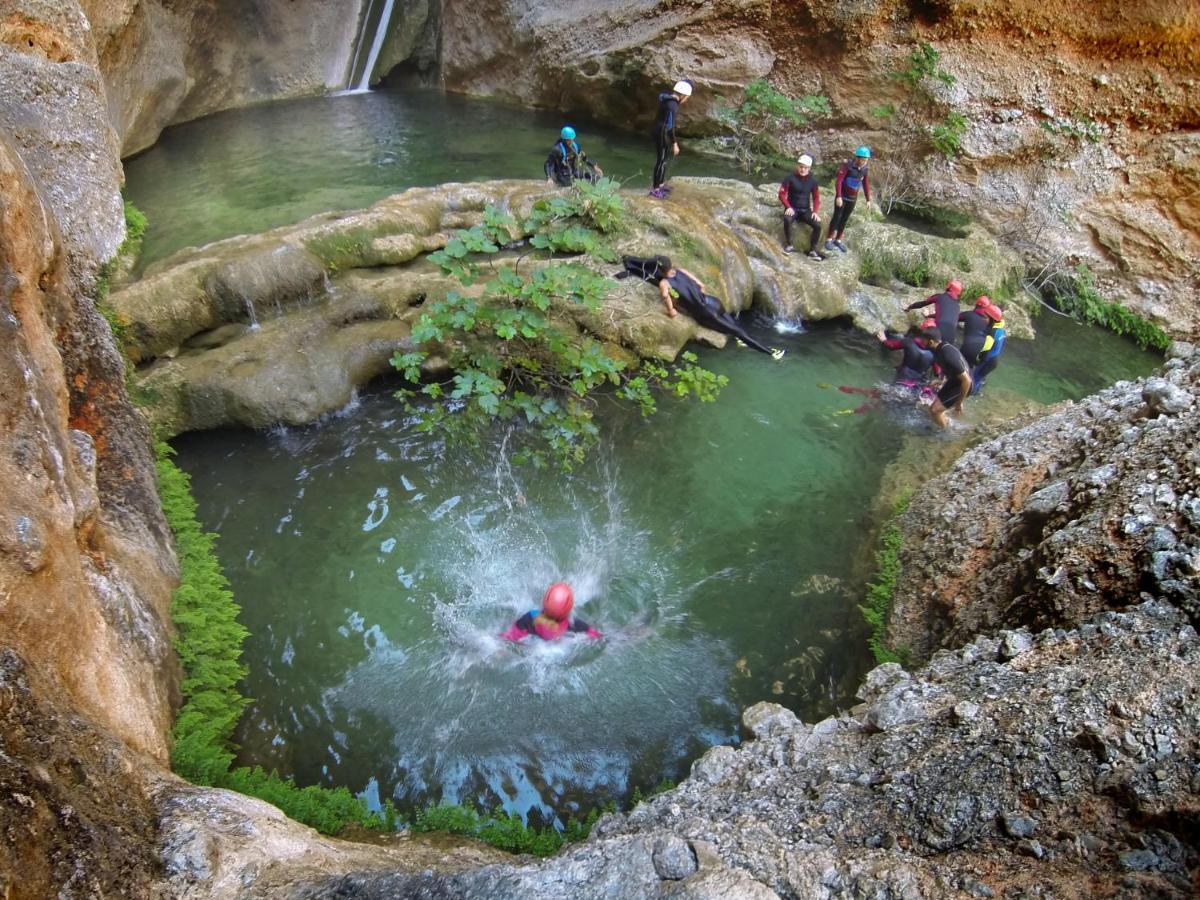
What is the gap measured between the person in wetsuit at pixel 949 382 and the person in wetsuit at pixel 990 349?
36 centimetres

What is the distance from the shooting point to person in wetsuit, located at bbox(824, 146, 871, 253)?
31.4 feet

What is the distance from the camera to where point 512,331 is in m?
5.42

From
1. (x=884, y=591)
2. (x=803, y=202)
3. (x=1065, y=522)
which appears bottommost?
(x=884, y=591)

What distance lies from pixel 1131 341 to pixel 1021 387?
3.30 m

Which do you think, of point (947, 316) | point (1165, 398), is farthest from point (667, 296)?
point (1165, 398)

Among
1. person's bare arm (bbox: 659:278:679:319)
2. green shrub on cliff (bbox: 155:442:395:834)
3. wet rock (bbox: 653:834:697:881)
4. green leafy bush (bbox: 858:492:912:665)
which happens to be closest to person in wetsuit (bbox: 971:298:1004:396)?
green leafy bush (bbox: 858:492:912:665)

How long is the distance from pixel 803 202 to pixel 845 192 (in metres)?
0.56

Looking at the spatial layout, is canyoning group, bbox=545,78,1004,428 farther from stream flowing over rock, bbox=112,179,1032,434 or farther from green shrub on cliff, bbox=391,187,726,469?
green shrub on cliff, bbox=391,187,726,469

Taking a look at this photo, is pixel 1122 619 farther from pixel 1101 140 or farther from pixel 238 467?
pixel 1101 140

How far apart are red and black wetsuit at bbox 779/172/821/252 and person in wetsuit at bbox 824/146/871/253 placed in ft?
0.87

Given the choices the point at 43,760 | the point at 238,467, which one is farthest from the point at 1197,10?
the point at 43,760

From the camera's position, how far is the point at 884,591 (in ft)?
18.7

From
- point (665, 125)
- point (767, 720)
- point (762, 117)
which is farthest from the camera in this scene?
point (762, 117)

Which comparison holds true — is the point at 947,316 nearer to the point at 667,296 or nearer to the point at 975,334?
the point at 975,334
